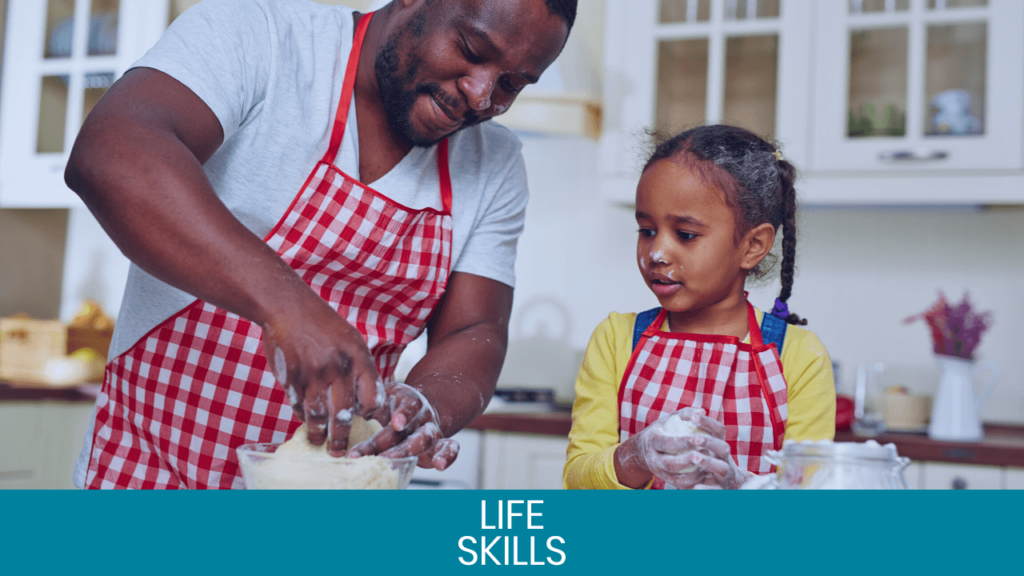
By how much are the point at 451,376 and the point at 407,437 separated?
23 centimetres

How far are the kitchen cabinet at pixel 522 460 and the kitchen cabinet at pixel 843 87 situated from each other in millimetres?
686

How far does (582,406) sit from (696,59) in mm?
1499

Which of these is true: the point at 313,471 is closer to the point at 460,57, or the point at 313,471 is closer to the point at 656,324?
the point at 460,57

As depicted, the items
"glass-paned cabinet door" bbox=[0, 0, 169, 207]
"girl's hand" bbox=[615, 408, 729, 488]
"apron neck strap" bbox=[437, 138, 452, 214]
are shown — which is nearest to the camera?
"girl's hand" bbox=[615, 408, 729, 488]

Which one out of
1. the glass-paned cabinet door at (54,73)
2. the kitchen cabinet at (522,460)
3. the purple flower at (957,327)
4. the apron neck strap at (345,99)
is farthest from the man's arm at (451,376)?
the glass-paned cabinet door at (54,73)

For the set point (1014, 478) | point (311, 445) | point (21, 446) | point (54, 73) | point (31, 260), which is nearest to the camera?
point (311, 445)

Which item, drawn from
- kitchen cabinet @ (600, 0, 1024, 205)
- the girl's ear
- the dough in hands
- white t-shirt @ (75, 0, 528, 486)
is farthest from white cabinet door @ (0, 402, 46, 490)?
the girl's ear

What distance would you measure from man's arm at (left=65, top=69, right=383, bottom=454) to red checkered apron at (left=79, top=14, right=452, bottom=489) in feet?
0.97

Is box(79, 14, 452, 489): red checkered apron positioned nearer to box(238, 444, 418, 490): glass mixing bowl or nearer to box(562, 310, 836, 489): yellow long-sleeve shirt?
box(562, 310, 836, 489): yellow long-sleeve shirt

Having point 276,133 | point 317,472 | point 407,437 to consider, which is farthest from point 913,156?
point 317,472

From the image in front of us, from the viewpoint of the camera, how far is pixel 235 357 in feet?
3.01

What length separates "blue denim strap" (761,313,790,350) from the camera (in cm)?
105
